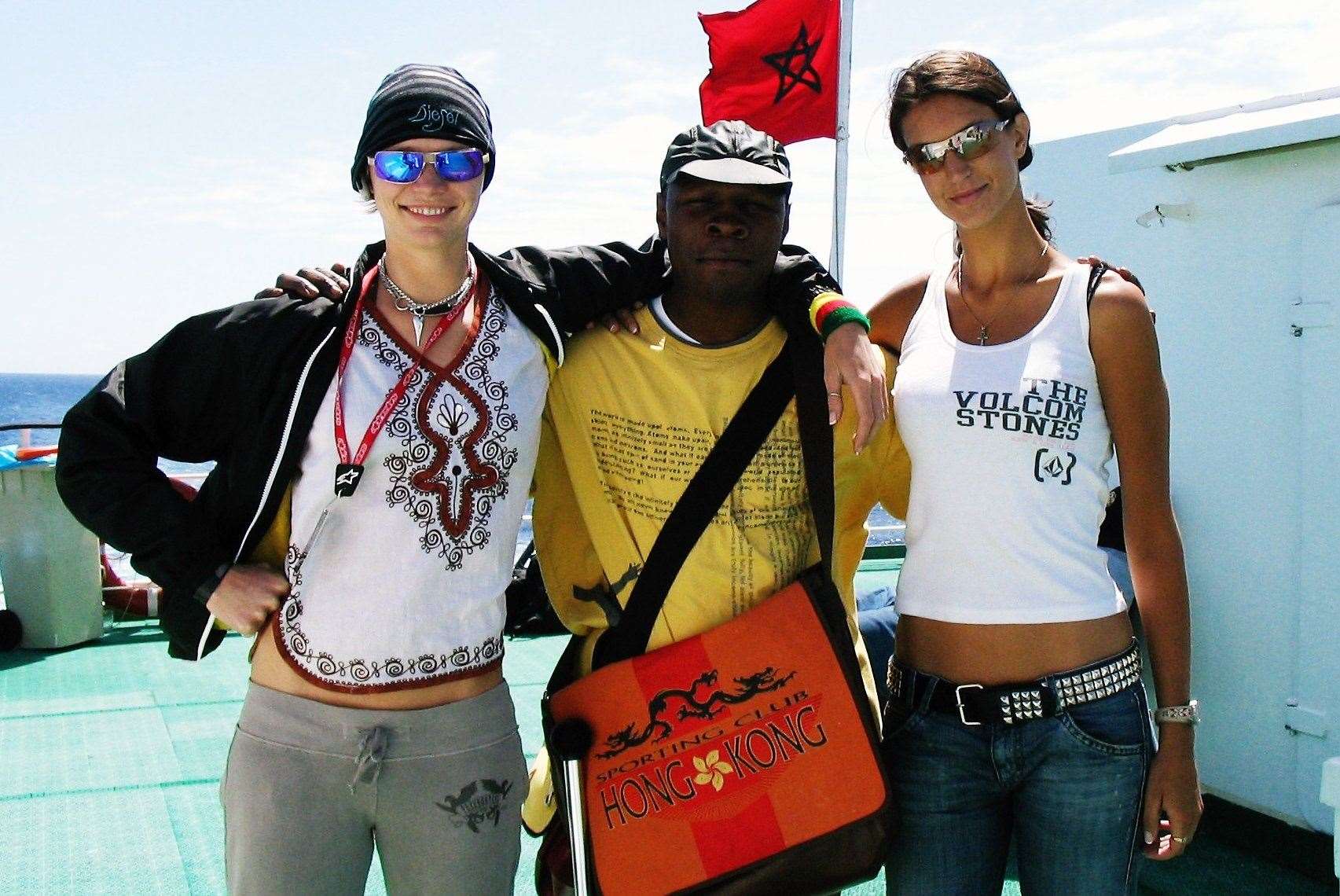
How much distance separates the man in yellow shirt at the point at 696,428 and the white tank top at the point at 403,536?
0.28 meters

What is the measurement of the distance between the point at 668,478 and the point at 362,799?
32.6 inches

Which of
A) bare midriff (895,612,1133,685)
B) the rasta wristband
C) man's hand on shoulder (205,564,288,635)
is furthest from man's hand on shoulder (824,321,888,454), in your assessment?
man's hand on shoulder (205,564,288,635)

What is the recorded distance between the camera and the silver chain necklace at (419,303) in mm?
2334

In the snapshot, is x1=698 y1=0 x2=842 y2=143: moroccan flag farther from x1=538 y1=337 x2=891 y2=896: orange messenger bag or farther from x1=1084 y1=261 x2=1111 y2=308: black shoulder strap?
x1=538 y1=337 x2=891 y2=896: orange messenger bag

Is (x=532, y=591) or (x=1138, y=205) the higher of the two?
(x=1138, y=205)

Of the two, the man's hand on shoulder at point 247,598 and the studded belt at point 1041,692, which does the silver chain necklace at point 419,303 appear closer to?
the man's hand on shoulder at point 247,598

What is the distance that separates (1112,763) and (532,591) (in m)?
3.97

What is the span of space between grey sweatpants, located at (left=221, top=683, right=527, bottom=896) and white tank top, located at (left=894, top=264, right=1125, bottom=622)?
2.97 ft

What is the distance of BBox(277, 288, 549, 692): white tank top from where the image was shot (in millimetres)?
2203

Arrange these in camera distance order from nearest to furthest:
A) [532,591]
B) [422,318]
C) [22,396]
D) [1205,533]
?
1. [422,318]
2. [1205,533]
3. [532,591]
4. [22,396]

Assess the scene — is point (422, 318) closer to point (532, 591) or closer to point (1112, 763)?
point (1112, 763)

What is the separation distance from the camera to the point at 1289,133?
12.6 feet

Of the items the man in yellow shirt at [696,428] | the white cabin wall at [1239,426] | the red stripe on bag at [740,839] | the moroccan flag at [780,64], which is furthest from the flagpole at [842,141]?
the red stripe on bag at [740,839]

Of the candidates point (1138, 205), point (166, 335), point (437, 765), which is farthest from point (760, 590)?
point (1138, 205)
